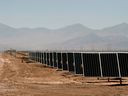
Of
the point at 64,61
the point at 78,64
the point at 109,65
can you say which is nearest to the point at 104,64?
the point at 109,65

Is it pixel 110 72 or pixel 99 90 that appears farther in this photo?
pixel 110 72

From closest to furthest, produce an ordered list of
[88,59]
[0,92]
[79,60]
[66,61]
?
[0,92]
[88,59]
[79,60]
[66,61]

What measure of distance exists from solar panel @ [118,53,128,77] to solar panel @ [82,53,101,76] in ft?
6.67

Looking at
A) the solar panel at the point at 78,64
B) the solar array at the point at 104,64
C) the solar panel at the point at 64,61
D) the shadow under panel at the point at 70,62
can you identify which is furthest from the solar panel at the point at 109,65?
the solar panel at the point at 64,61

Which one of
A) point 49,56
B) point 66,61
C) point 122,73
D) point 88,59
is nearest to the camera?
point 122,73

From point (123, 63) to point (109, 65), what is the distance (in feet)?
3.97

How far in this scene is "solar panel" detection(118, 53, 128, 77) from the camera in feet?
92.6

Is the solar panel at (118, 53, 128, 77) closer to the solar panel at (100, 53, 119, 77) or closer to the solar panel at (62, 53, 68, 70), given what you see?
the solar panel at (100, 53, 119, 77)

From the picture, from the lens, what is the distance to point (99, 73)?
2936cm

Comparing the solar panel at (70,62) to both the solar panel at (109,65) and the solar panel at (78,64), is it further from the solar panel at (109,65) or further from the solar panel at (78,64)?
the solar panel at (109,65)

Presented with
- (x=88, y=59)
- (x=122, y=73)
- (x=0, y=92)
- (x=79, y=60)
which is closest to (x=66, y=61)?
(x=79, y=60)

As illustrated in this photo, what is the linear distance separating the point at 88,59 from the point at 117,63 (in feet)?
10.1

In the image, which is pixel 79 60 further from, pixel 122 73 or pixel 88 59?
pixel 122 73

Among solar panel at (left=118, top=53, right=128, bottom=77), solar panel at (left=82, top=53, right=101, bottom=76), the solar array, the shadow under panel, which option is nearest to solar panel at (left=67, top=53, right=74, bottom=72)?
the shadow under panel
